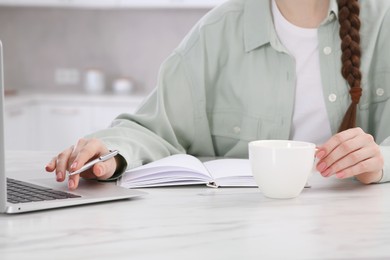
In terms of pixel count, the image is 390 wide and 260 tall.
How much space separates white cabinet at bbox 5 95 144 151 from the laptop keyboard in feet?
10.4

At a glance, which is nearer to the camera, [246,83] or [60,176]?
[60,176]

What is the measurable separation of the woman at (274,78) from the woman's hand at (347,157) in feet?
1.23

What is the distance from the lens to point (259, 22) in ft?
6.23

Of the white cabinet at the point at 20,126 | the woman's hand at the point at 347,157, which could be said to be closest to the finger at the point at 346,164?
the woman's hand at the point at 347,157

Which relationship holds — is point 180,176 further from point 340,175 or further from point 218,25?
point 218,25

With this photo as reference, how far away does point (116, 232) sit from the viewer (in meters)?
1.06

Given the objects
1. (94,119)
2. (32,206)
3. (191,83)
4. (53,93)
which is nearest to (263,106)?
(191,83)

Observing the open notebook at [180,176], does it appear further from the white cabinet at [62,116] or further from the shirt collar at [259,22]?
the white cabinet at [62,116]

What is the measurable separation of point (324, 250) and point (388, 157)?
1.96 feet

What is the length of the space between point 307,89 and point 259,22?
0.71 feet

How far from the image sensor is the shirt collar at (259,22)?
6.14ft

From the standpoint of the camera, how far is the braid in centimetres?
181

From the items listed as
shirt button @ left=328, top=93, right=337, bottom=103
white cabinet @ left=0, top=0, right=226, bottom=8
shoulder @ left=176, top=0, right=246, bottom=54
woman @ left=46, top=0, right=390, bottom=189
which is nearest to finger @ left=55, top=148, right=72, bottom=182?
woman @ left=46, top=0, right=390, bottom=189

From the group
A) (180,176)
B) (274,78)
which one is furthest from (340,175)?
(274,78)
